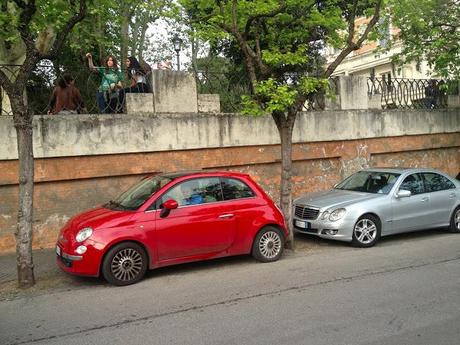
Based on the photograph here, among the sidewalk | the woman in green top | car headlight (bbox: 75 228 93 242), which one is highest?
the woman in green top

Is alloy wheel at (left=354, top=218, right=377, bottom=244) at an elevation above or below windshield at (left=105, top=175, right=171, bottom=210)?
below

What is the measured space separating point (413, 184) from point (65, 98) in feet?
25.0

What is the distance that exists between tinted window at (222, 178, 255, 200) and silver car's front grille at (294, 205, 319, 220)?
1.82m

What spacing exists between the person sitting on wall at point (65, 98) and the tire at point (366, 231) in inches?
250

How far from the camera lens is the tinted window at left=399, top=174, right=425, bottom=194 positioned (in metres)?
9.92

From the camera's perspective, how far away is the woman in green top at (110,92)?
34.9 ft

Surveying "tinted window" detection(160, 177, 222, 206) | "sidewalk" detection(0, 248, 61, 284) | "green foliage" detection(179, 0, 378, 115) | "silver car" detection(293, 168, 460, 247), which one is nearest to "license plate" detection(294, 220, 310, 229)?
"silver car" detection(293, 168, 460, 247)

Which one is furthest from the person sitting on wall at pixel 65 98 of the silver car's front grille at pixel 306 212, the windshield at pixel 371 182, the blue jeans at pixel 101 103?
the windshield at pixel 371 182

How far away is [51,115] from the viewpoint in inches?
383

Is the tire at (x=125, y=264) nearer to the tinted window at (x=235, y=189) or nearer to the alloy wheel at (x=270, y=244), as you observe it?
the tinted window at (x=235, y=189)

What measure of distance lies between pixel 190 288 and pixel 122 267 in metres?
1.05

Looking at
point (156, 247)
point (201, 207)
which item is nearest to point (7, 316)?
point (156, 247)

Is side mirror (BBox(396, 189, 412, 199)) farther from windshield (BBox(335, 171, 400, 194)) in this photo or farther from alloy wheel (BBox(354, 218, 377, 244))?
alloy wheel (BBox(354, 218, 377, 244))

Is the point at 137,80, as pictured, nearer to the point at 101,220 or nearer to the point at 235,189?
the point at 235,189
